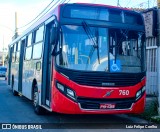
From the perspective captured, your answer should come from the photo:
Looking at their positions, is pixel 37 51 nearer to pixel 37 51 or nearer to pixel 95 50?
pixel 37 51

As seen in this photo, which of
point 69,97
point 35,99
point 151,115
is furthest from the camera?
point 35,99

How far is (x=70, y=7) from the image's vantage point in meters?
8.68

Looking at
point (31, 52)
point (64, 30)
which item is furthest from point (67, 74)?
point (31, 52)

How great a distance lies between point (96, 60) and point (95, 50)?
0.90 feet

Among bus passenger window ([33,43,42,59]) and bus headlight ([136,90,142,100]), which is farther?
bus passenger window ([33,43,42,59])

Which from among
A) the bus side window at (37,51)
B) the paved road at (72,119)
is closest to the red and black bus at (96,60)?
the paved road at (72,119)

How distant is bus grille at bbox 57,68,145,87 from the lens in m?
8.19

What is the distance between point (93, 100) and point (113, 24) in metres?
2.16

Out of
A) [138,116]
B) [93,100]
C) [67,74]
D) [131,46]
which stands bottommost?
[138,116]

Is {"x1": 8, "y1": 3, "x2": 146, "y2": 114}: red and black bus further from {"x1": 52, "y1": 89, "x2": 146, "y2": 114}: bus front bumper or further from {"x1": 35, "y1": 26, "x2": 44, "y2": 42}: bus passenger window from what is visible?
{"x1": 35, "y1": 26, "x2": 44, "y2": 42}: bus passenger window

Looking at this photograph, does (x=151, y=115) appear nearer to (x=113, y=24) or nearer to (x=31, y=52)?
(x=113, y=24)

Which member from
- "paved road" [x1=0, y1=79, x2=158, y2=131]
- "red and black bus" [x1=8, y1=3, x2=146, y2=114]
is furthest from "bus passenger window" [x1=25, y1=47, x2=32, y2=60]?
"red and black bus" [x1=8, y1=3, x2=146, y2=114]

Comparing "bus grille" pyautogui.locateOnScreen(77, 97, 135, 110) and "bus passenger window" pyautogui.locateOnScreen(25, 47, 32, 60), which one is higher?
"bus passenger window" pyautogui.locateOnScreen(25, 47, 32, 60)

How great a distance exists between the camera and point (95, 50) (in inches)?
334
